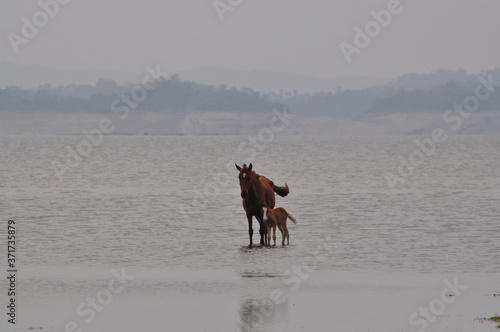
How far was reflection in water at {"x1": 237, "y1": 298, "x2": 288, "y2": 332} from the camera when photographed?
15.5m

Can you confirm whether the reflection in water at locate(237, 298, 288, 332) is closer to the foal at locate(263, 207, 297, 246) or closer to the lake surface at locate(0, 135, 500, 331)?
the lake surface at locate(0, 135, 500, 331)

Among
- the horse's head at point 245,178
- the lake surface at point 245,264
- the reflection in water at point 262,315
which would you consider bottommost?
the reflection in water at point 262,315

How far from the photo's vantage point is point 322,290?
1914 centimetres

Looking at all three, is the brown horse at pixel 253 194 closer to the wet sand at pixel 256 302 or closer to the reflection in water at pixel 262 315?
the wet sand at pixel 256 302

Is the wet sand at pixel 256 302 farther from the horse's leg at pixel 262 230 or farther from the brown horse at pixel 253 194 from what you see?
the horse's leg at pixel 262 230

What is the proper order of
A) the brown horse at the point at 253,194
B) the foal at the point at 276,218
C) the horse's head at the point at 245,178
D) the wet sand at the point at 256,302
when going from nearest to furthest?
the wet sand at the point at 256,302 < the horse's head at the point at 245,178 < the brown horse at the point at 253,194 < the foal at the point at 276,218

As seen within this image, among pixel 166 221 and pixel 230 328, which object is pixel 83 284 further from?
pixel 166 221

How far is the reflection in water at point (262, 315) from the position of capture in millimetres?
15477

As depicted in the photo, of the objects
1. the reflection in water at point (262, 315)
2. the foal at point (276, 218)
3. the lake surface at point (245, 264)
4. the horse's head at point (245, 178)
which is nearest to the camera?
the reflection in water at point (262, 315)

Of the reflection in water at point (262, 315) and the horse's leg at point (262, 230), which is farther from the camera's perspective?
the horse's leg at point (262, 230)

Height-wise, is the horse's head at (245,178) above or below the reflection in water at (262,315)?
above

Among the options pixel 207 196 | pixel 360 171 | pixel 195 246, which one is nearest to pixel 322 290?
pixel 195 246

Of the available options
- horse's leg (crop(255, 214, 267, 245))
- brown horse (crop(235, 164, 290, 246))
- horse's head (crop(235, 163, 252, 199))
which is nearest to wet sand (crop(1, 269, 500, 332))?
horse's head (crop(235, 163, 252, 199))

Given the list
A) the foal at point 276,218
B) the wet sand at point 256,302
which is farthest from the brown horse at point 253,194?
the wet sand at point 256,302
